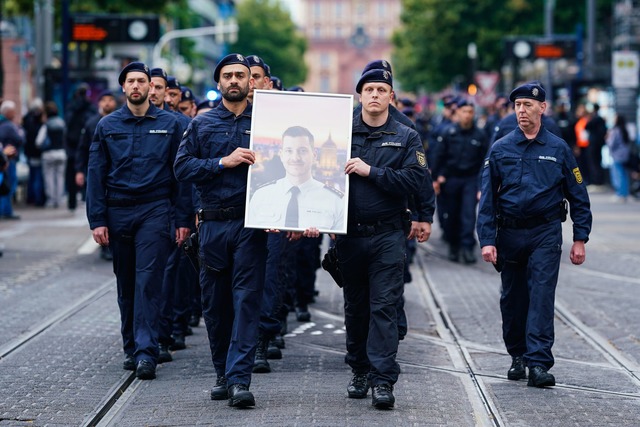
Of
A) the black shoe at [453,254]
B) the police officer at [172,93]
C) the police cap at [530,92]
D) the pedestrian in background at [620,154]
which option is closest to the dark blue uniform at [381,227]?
the police cap at [530,92]

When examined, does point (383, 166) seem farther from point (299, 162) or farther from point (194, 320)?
point (194, 320)

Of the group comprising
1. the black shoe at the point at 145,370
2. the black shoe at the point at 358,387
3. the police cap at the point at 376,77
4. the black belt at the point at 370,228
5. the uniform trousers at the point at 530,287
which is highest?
the police cap at the point at 376,77

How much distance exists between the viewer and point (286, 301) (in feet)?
37.1

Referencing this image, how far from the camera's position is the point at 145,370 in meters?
9.05

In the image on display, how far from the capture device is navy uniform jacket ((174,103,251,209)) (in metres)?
8.16

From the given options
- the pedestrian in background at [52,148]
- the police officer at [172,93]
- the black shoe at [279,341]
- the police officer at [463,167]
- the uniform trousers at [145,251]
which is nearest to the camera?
the uniform trousers at [145,251]

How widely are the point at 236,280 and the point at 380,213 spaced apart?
90cm

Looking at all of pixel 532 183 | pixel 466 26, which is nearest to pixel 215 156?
pixel 532 183

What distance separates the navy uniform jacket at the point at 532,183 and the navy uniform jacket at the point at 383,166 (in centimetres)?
102

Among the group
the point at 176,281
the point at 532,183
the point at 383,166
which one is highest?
the point at 383,166

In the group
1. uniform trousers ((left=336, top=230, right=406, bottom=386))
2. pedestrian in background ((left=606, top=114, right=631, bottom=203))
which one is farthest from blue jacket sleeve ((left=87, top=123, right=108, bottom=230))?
pedestrian in background ((left=606, top=114, right=631, bottom=203))

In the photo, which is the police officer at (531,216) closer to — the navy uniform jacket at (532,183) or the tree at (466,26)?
the navy uniform jacket at (532,183)

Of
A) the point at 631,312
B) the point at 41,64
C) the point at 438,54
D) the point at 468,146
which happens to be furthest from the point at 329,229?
the point at 438,54

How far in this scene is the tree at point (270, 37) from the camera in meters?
122
